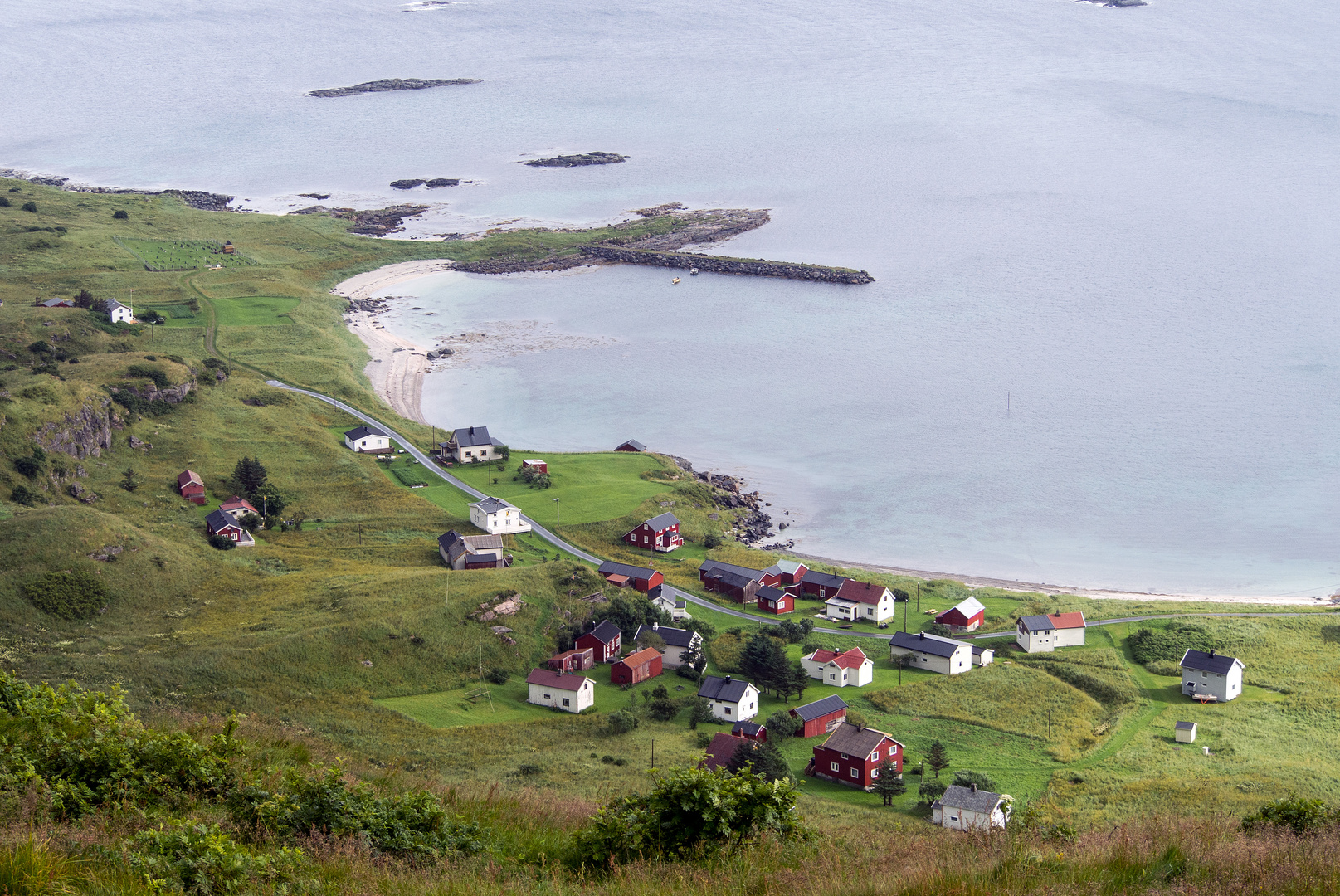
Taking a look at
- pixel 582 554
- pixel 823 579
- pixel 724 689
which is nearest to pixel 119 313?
pixel 582 554

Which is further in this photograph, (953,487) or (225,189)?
(225,189)

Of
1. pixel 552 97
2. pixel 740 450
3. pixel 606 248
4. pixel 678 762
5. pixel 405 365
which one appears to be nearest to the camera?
pixel 678 762

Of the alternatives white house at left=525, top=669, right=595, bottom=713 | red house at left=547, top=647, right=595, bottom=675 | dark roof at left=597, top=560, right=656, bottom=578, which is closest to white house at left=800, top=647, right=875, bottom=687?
red house at left=547, top=647, right=595, bottom=675

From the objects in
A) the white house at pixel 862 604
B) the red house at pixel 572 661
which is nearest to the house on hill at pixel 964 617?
the white house at pixel 862 604

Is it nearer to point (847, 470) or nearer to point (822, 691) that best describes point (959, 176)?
point (847, 470)

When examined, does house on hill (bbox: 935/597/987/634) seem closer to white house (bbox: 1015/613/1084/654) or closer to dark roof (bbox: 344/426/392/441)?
white house (bbox: 1015/613/1084/654)

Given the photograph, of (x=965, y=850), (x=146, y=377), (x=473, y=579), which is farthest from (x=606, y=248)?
(x=965, y=850)
